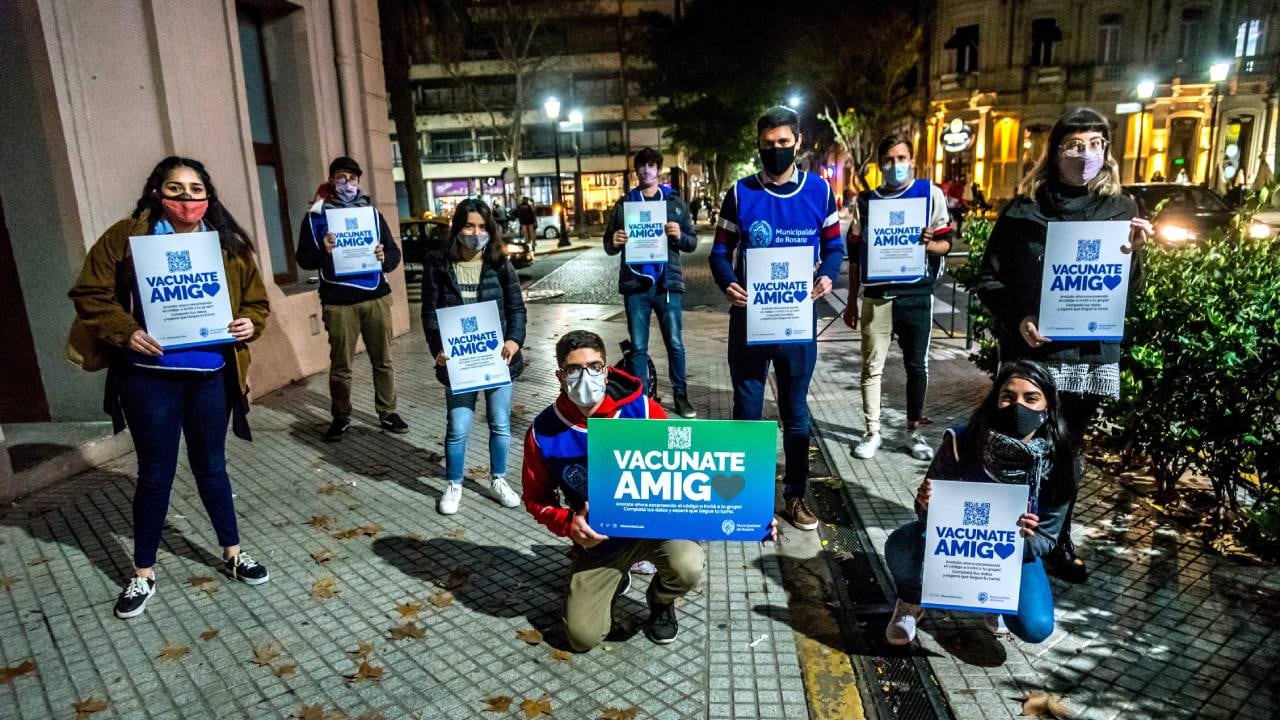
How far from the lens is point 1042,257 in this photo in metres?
3.58

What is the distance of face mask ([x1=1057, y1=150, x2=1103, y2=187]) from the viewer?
3414 millimetres

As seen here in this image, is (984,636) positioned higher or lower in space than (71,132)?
lower

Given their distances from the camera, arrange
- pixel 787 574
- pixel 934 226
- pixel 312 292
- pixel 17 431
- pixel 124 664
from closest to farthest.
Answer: pixel 124 664, pixel 787 574, pixel 934 226, pixel 17 431, pixel 312 292

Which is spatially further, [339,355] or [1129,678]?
[339,355]

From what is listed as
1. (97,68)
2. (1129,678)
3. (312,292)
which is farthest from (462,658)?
(312,292)

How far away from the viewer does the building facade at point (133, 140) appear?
5.66 metres

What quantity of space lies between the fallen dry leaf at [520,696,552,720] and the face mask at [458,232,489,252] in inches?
108

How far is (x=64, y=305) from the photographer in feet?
19.7

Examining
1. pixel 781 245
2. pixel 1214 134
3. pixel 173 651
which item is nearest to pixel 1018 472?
pixel 781 245

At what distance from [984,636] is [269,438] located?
5.46 m

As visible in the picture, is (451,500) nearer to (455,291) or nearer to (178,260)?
(455,291)

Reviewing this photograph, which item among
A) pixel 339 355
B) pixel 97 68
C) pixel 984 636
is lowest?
pixel 984 636

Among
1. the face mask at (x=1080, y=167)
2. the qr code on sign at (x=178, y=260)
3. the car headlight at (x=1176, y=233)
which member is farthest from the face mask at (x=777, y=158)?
the car headlight at (x=1176, y=233)

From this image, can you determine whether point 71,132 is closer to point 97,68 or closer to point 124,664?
point 97,68
